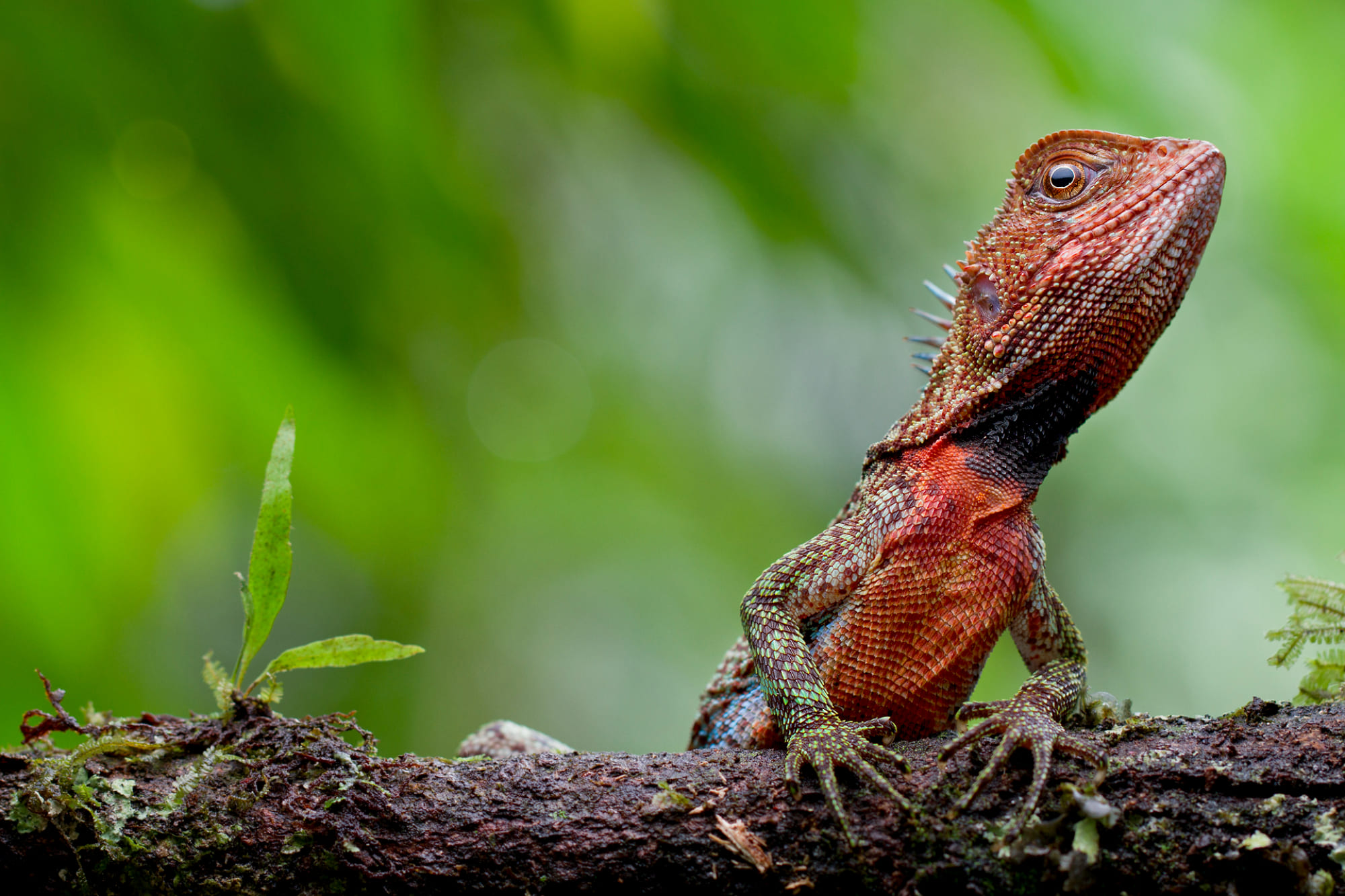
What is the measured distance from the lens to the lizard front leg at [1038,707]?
101 inches

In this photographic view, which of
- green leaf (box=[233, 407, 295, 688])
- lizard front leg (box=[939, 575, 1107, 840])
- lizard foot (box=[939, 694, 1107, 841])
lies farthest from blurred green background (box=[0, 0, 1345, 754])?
lizard foot (box=[939, 694, 1107, 841])

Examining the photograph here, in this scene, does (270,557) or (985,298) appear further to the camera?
(985,298)

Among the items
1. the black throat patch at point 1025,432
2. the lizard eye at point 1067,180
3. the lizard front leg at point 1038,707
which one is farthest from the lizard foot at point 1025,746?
the lizard eye at point 1067,180

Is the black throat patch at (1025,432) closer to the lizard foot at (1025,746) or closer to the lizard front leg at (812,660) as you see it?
the lizard front leg at (812,660)

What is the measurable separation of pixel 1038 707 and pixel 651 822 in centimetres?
134

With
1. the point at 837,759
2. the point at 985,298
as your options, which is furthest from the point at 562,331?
the point at 837,759

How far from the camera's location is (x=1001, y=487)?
3.66 metres

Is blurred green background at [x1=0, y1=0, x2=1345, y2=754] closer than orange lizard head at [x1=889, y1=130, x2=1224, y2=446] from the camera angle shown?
No

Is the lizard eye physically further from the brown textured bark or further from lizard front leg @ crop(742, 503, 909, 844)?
the brown textured bark

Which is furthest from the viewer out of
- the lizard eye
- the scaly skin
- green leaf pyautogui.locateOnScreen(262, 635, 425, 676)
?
the lizard eye

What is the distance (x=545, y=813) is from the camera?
2730 mm

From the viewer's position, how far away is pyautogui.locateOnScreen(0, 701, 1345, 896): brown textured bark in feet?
7.70

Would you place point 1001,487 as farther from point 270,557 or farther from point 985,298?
point 270,557

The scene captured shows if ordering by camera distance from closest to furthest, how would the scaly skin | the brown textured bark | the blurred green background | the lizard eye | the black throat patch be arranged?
the brown textured bark → the scaly skin → the black throat patch → the lizard eye → the blurred green background
